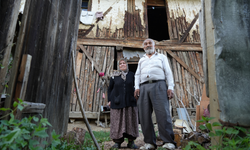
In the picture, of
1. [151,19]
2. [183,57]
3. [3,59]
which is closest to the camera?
[3,59]

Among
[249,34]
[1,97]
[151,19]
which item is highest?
[151,19]

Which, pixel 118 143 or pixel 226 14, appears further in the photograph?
pixel 118 143

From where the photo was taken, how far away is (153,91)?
310cm

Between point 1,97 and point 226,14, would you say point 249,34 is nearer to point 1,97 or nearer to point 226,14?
point 226,14

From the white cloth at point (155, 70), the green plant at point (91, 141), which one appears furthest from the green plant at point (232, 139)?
A: the white cloth at point (155, 70)

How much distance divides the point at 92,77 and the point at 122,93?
12.3 feet

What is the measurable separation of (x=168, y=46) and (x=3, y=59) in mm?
7281

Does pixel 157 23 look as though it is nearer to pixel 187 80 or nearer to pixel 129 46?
pixel 129 46

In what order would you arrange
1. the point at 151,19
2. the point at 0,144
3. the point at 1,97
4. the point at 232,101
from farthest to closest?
the point at 151,19
the point at 232,101
the point at 1,97
the point at 0,144

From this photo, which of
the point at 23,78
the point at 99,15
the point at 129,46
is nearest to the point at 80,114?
the point at 129,46

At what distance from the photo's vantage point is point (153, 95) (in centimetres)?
309

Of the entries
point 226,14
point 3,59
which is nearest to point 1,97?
point 3,59

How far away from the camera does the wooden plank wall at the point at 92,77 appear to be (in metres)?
6.81

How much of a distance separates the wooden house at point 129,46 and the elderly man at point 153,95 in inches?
151
